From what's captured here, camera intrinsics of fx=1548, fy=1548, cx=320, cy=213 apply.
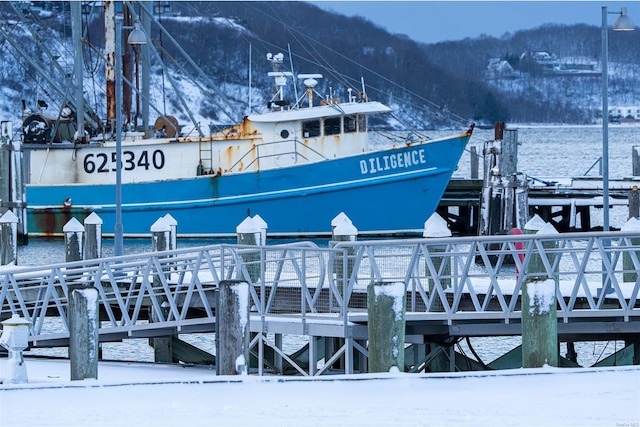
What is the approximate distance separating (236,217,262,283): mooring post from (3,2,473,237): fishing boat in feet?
58.0

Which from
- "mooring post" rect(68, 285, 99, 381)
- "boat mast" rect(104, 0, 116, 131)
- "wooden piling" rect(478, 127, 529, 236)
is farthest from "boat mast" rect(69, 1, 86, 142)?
"mooring post" rect(68, 285, 99, 381)

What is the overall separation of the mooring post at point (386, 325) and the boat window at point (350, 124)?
82.1 feet

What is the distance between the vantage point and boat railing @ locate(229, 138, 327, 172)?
40281 mm

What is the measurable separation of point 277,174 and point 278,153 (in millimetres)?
551

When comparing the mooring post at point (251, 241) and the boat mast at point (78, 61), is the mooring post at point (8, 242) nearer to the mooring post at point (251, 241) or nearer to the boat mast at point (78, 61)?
the mooring post at point (251, 241)

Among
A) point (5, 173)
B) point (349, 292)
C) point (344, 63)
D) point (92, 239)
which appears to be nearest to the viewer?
point (349, 292)

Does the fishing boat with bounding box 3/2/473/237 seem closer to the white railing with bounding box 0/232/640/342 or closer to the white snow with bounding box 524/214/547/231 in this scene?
the white snow with bounding box 524/214/547/231

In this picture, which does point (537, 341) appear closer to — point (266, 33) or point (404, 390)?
point (404, 390)

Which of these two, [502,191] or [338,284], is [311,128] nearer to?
[502,191]

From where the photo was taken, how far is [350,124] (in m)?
40.6

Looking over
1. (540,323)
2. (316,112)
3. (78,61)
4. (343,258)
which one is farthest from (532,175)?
(540,323)

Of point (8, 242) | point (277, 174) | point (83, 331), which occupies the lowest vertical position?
point (83, 331)

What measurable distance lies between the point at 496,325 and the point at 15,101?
100726 millimetres

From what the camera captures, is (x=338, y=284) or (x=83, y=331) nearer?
(x=83, y=331)
